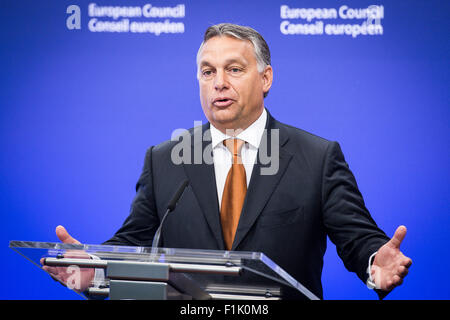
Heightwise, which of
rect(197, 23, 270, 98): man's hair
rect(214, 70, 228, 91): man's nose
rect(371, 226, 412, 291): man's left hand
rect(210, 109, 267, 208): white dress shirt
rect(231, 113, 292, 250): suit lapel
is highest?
rect(197, 23, 270, 98): man's hair

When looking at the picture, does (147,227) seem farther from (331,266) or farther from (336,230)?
(331,266)

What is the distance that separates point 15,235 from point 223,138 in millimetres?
1920

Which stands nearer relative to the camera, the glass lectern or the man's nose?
the glass lectern

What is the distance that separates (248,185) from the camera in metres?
2.40

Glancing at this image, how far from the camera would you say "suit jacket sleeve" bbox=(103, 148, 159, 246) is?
2.51 metres

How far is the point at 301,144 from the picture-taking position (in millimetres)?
2551

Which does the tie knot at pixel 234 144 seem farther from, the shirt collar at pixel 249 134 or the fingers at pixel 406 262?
the fingers at pixel 406 262

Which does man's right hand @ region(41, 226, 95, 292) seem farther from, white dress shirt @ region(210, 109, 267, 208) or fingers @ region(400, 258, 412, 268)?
fingers @ region(400, 258, 412, 268)

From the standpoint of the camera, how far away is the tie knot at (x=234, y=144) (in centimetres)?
252

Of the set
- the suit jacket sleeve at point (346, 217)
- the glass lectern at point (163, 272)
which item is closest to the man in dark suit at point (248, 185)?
the suit jacket sleeve at point (346, 217)

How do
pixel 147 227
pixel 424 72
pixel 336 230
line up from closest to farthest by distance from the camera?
pixel 336 230
pixel 147 227
pixel 424 72

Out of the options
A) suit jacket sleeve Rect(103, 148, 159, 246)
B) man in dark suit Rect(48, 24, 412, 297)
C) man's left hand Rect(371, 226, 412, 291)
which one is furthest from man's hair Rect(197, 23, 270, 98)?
man's left hand Rect(371, 226, 412, 291)

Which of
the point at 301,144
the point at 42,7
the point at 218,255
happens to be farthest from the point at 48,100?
the point at 218,255

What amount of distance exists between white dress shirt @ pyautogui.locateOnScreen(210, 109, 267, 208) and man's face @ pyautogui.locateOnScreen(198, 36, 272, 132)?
0.04 m
